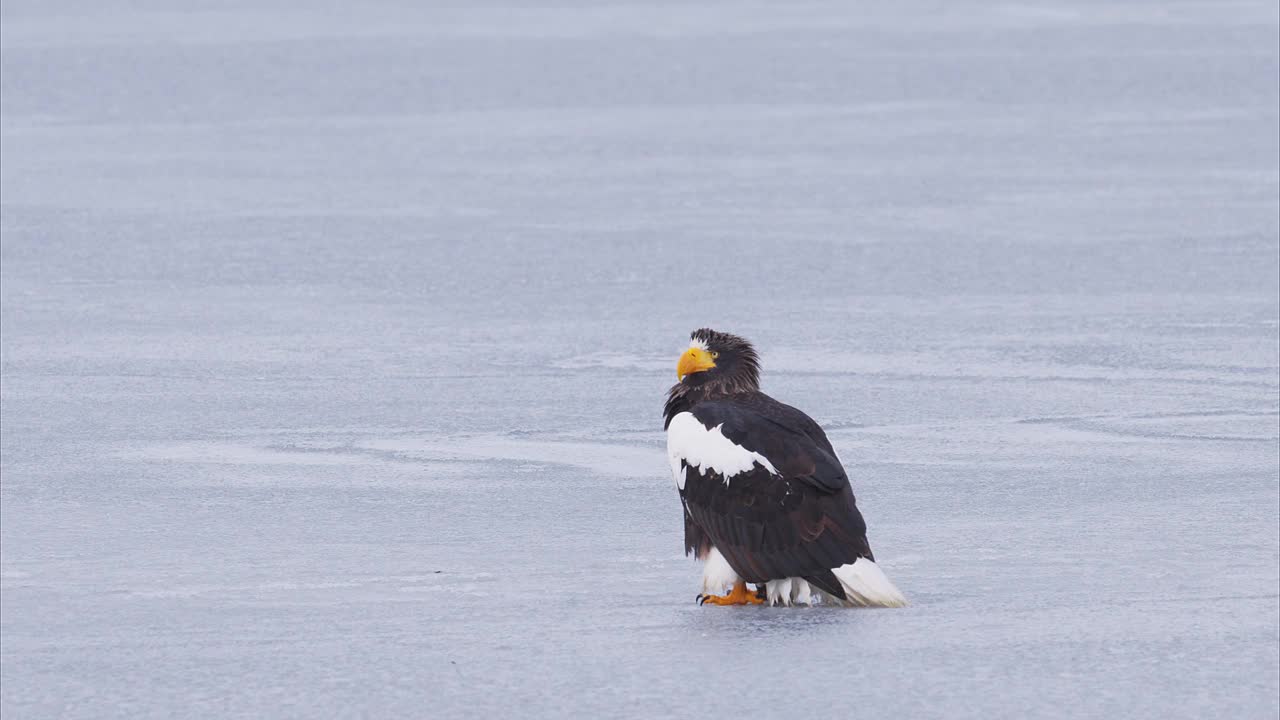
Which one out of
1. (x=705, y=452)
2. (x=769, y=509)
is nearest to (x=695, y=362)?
(x=705, y=452)

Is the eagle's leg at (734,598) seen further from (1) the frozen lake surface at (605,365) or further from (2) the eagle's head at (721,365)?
Answer: (2) the eagle's head at (721,365)

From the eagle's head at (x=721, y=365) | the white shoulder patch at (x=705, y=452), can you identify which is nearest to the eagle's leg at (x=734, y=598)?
the white shoulder patch at (x=705, y=452)

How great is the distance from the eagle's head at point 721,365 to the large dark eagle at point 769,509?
12cm

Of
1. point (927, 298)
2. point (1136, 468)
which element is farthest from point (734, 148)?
point (1136, 468)

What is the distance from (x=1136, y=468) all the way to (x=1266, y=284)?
3510 mm

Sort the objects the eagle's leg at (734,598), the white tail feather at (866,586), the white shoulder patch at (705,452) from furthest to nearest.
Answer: the eagle's leg at (734,598) → the white shoulder patch at (705,452) → the white tail feather at (866,586)

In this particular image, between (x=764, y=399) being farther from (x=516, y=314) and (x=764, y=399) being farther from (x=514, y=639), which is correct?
(x=516, y=314)

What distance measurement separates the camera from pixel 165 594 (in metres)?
5.64

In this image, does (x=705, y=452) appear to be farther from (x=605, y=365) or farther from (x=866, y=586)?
(x=605, y=365)

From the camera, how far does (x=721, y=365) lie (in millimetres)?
5711

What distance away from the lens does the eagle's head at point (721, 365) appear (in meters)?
5.68

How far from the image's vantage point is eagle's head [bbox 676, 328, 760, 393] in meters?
5.68

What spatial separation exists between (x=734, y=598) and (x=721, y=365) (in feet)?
1.99

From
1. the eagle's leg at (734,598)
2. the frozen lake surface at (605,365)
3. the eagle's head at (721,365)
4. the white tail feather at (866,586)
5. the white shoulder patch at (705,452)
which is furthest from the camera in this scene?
the eagle's head at (721,365)
